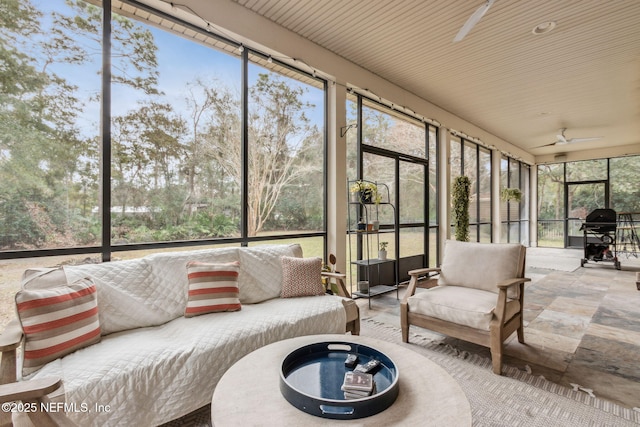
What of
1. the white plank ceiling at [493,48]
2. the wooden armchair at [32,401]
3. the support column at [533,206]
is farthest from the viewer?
the support column at [533,206]

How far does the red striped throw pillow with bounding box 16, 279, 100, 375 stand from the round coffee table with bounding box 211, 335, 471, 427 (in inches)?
35.9

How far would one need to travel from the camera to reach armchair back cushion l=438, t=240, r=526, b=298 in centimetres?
272

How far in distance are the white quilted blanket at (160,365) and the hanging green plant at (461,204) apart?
492cm

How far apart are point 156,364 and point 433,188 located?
5.67 meters

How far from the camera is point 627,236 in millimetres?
8500

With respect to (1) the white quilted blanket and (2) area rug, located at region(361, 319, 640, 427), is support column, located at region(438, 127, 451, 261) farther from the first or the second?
(1) the white quilted blanket

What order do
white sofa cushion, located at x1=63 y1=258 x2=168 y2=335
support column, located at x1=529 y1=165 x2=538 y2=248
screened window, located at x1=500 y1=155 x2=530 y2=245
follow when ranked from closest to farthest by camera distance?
white sofa cushion, located at x1=63 y1=258 x2=168 y2=335
screened window, located at x1=500 y1=155 x2=530 y2=245
support column, located at x1=529 y1=165 x2=538 y2=248

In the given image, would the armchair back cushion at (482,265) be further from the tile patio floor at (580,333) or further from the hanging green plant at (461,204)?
the hanging green plant at (461,204)

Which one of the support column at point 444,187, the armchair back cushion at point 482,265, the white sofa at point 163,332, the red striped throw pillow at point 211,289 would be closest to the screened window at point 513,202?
the support column at point 444,187

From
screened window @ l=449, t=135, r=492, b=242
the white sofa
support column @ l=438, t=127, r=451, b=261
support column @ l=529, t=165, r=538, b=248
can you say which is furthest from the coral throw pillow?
support column @ l=529, t=165, r=538, b=248

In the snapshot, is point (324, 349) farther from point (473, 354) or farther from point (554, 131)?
point (554, 131)

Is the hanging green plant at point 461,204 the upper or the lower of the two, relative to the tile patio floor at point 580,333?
upper

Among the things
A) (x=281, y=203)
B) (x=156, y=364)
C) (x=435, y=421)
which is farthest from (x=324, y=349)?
(x=281, y=203)

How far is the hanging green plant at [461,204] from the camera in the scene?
20.0ft
